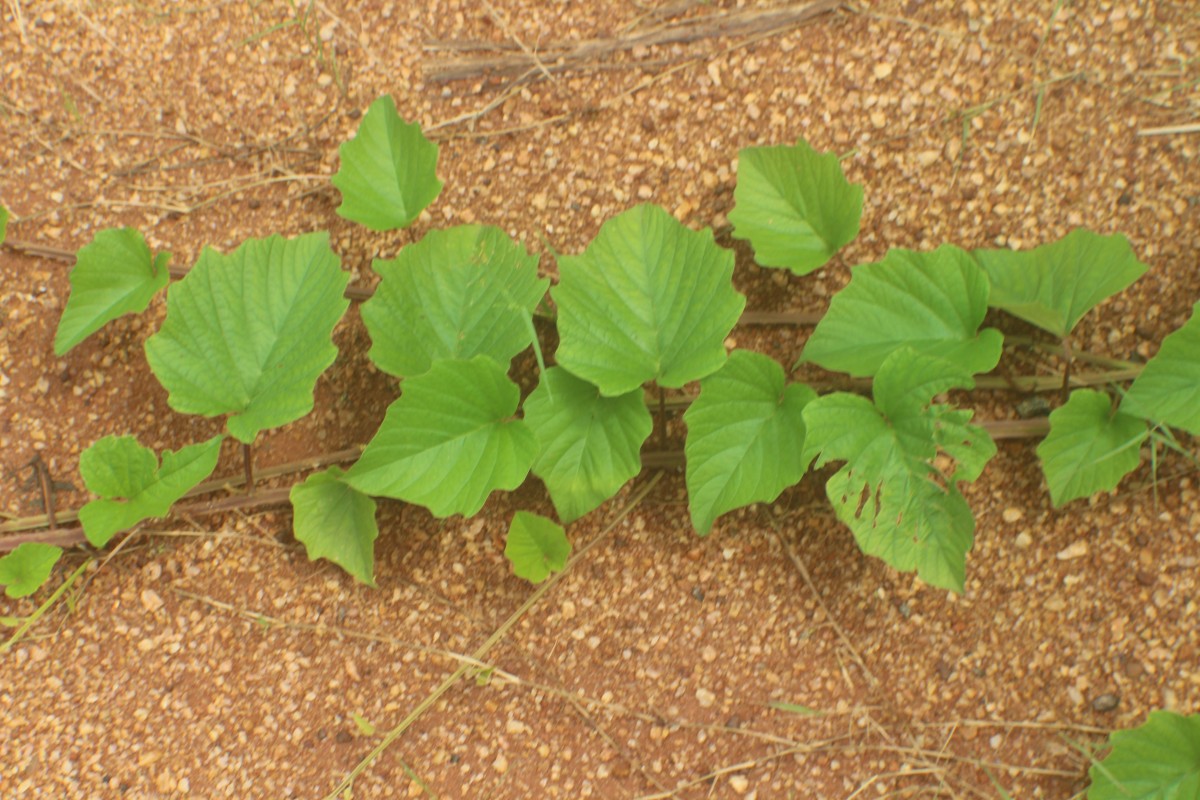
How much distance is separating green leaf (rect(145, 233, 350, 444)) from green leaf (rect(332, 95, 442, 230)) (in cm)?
9

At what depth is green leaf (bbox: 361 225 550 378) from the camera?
4.73 feet

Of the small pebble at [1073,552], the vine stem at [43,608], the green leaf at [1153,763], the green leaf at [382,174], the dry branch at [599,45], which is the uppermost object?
the dry branch at [599,45]

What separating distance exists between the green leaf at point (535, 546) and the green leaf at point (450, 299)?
24 cm

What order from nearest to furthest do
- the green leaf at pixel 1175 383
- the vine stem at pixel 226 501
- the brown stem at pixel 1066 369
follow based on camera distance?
the green leaf at pixel 1175 383
the brown stem at pixel 1066 369
the vine stem at pixel 226 501

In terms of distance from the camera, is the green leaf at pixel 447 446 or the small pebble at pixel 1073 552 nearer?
the green leaf at pixel 447 446

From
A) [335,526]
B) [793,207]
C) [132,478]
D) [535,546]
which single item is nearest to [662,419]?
[535,546]

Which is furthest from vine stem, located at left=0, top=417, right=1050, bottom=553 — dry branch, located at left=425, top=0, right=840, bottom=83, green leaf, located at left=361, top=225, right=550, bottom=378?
dry branch, located at left=425, top=0, right=840, bottom=83

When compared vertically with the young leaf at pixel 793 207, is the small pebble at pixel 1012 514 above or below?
below

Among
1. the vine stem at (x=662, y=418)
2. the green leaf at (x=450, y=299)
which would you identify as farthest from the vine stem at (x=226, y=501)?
the green leaf at (x=450, y=299)

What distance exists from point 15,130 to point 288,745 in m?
1.09

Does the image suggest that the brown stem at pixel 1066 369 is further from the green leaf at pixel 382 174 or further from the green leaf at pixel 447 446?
the green leaf at pixel 382 174

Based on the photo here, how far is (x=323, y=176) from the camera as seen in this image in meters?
1.66

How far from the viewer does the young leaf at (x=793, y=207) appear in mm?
1457

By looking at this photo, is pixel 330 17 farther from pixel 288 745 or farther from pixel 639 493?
pixel 288 745
